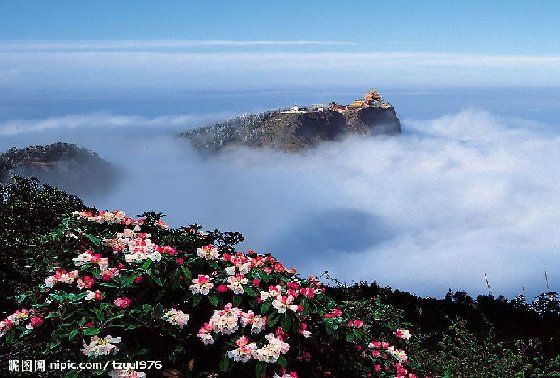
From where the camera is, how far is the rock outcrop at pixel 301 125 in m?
119

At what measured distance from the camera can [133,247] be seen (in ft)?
21.6

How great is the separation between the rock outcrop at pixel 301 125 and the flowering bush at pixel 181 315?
109253 mm

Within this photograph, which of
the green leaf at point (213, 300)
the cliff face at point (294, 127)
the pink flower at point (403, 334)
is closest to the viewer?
the green leaf at point (213, 300)

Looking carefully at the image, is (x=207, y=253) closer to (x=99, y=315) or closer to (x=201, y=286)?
(x=201, y=286)

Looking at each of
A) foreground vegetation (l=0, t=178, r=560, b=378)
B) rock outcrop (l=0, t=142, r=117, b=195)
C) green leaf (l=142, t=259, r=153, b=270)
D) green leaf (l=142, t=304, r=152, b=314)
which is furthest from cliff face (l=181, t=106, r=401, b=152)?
green leaf (l=142, t=304, r=152, b=314)

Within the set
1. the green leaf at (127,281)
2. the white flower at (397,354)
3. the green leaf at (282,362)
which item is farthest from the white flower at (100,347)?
the white flower at (397,354)

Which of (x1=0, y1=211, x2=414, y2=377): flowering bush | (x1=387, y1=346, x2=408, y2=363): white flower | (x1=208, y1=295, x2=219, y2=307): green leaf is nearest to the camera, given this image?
(x1=0, y1=211, x2=414, y2=377): flowering bush

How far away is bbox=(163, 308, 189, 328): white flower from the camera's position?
5879 millimetres

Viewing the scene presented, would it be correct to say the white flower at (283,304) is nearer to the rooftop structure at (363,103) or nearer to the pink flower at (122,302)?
the pink flower at (122,302)

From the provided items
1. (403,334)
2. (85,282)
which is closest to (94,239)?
(85,282)

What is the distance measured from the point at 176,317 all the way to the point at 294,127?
116328mm

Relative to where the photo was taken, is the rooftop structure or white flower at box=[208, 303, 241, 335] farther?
the rooftop structure

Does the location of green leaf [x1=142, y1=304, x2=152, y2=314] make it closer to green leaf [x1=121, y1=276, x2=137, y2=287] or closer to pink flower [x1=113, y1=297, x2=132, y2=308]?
pink flower [x1=113, y1=297, x2=132, y2=308]

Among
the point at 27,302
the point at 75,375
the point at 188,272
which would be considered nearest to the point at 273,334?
the point at 188,272
